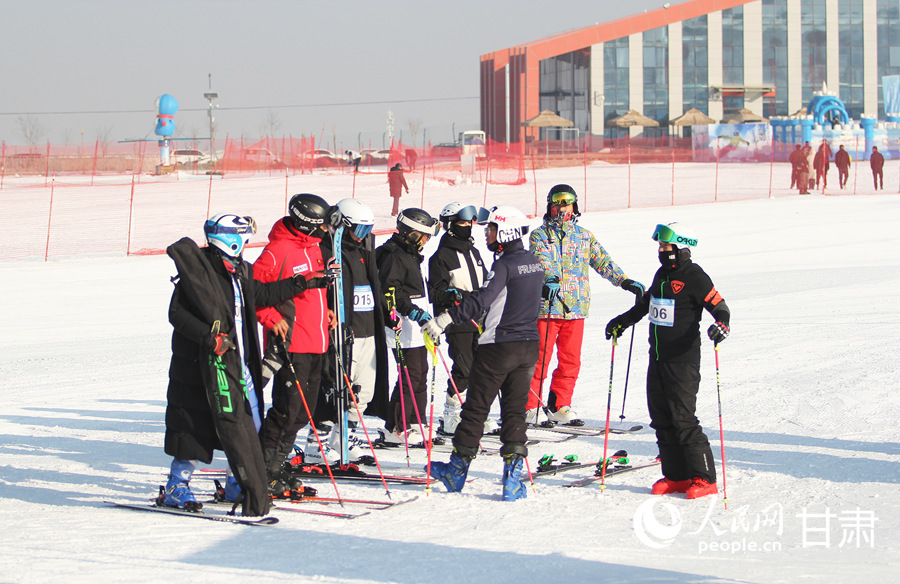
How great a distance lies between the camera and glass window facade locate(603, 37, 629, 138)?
59.9 meters

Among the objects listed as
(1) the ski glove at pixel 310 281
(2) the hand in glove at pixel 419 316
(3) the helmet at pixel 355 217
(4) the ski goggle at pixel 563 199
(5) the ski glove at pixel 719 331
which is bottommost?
(5) the ski glove at pixel 719 331

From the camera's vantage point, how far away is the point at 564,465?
23.3 ft

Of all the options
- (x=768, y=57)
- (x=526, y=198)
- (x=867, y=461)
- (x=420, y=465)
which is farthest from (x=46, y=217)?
(x=768, y=57)

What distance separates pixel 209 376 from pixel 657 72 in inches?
2273

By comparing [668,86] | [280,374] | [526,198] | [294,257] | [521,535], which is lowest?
[521,535]

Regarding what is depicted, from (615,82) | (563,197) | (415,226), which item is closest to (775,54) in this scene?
(615,82)

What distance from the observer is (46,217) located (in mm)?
29688

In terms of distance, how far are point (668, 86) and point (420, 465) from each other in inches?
2197

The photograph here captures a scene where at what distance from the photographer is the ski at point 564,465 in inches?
275

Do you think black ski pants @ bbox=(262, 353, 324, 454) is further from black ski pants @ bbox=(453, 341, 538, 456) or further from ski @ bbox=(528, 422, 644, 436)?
ski @ bbox=(528, 422, 644, 436)

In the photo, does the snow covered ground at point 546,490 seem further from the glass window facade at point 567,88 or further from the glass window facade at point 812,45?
the glass window facade at point 812,45

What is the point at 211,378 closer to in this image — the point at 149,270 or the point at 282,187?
the point at 149,270

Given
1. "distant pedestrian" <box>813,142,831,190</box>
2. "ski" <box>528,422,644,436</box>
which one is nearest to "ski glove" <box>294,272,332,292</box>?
"ski" <box>528,422,644,436</box>

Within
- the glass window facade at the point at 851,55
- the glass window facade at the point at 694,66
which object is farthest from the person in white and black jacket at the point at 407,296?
the glass window facade at the point at 851,55
